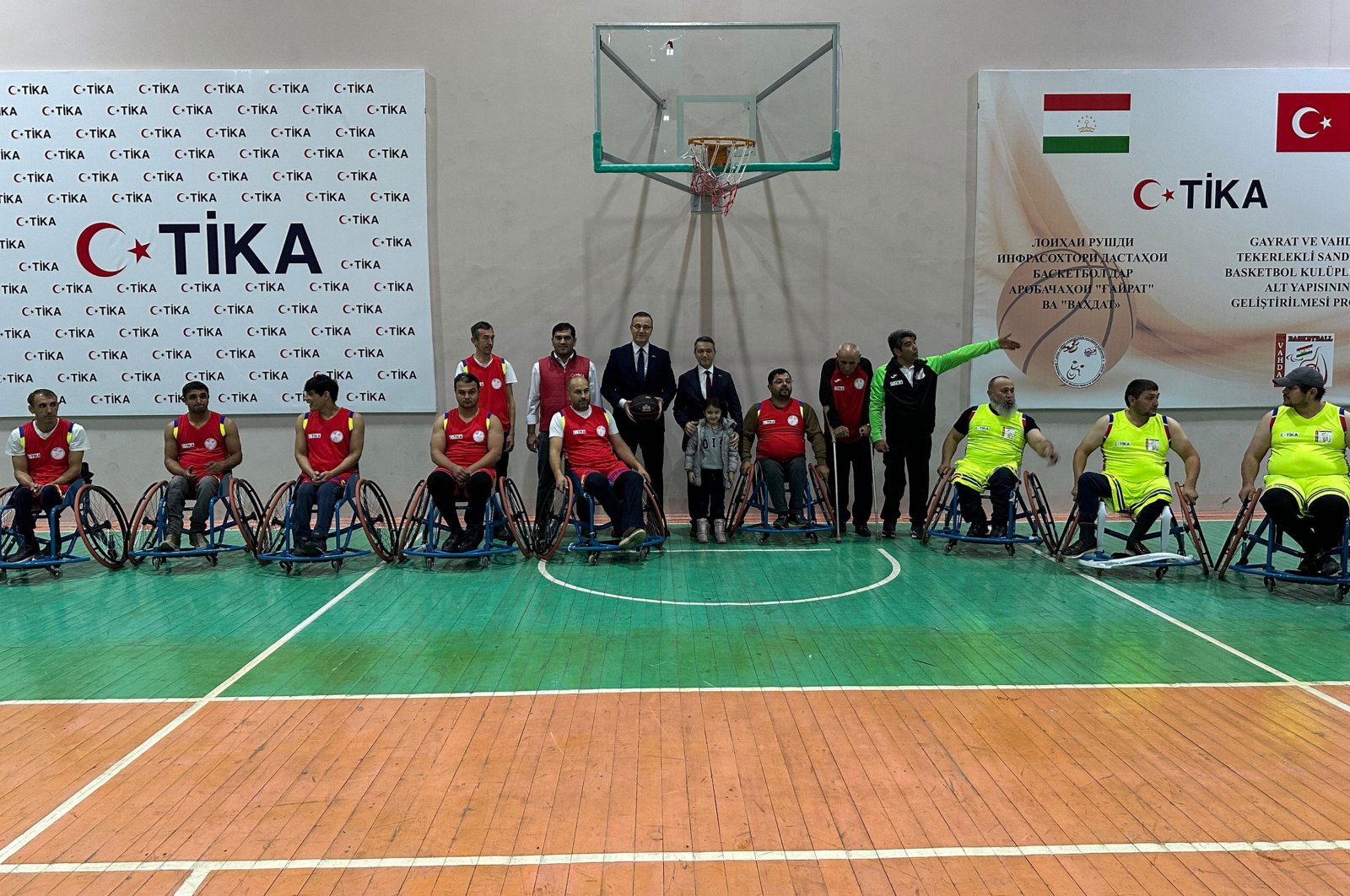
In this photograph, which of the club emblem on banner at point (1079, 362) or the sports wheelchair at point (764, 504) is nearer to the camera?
the sports wheelchair at point (764, 504)

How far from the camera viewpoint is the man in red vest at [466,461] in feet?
18.1

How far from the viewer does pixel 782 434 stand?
6270 mm

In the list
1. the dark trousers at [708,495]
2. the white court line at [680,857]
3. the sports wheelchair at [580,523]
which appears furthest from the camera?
the dark trousers at [708,495]

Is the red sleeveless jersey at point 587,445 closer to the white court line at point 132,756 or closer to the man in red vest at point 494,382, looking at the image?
the man in red vest at point 494,382

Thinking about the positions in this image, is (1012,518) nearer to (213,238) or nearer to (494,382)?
(494,382)

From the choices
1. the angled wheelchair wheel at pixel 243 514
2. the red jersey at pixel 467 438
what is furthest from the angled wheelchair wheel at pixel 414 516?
the angled wheelchair wheel at pixel 243 514

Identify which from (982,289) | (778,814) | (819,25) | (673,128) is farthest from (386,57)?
(778,814)

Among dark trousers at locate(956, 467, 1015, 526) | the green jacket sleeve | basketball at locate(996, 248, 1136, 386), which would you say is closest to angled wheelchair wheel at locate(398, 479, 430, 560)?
dark trousers at locate(956, 467, 1015, 526)

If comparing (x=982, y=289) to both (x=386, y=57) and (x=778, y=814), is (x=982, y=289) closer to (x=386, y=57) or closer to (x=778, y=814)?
(x=386, y=57)

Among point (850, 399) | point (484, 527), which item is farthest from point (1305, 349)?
point (484, 527)

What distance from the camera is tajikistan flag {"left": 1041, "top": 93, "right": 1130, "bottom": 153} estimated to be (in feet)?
23.2

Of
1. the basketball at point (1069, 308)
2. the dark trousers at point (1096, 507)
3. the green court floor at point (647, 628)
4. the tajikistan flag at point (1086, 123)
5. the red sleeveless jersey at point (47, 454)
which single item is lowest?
the green court floor at point (647, 628)

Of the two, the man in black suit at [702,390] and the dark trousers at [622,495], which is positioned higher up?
the man in black suit at [702,390]

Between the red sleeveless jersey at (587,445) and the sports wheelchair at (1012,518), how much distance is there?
6.35 ft
